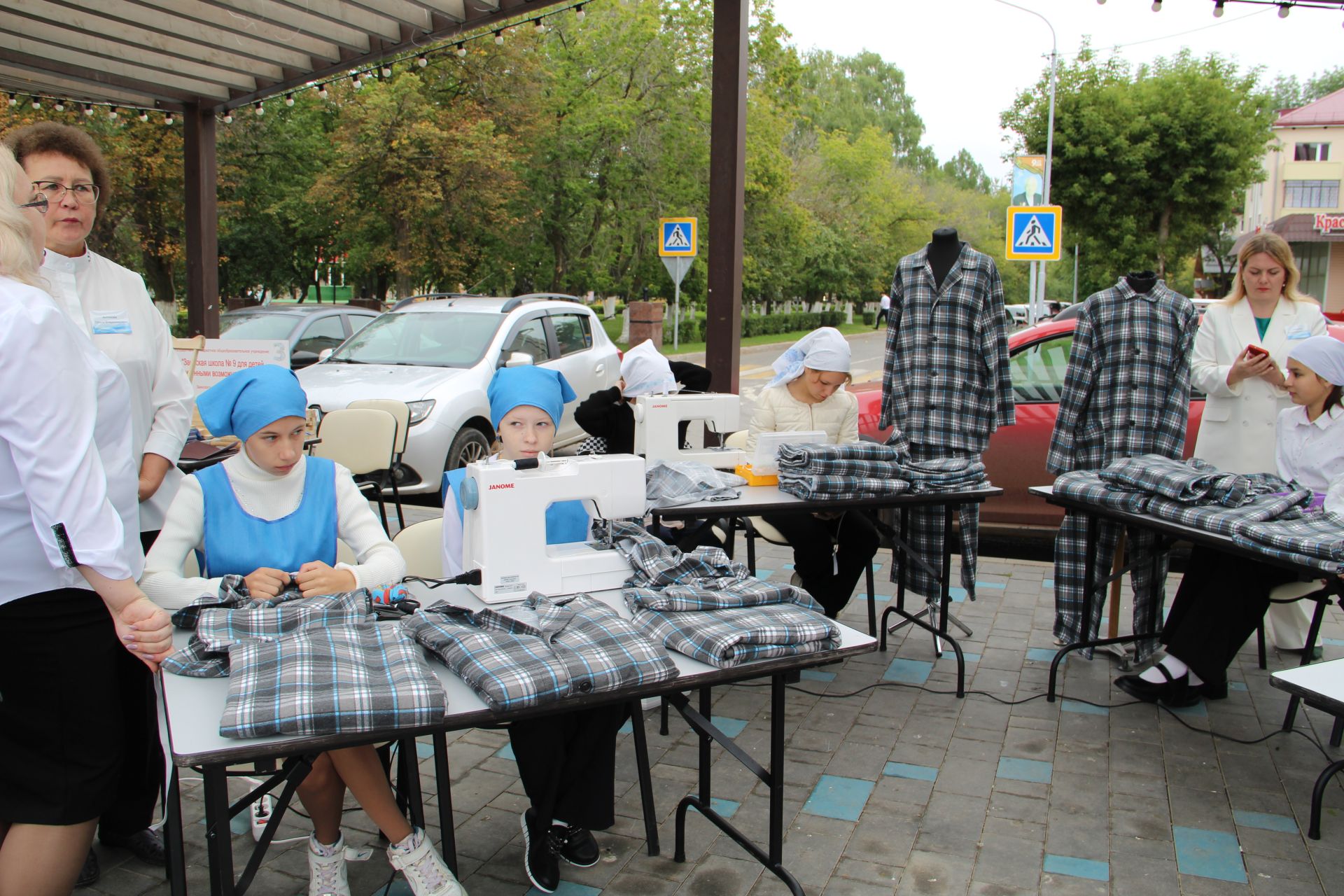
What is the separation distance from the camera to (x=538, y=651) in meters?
2.09

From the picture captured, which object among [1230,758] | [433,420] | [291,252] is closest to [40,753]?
[1230,758]

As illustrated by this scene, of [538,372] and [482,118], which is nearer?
[538,372]

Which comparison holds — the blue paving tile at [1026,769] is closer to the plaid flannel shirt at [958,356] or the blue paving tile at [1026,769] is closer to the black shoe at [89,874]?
the plaid flannel shirt at [958,356]

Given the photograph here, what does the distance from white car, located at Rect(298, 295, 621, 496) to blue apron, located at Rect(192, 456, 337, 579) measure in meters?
3.97

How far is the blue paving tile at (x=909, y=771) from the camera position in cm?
333

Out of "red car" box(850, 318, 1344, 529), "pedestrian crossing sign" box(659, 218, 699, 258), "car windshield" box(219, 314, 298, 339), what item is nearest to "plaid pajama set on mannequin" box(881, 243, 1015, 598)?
"red car" box(850, 318, 1344, 529)

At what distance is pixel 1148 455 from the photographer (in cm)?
396

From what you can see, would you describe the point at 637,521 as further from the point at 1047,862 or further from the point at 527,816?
the point at 1047,862

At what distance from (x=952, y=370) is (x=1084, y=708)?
1.47 meters

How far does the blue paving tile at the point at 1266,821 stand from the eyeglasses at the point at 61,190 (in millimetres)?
3627

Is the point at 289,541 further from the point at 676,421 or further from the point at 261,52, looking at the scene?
the point at 261,52

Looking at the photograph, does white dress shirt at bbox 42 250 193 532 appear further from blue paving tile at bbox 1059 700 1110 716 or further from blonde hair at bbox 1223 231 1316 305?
blonde hair at bbox 1223 231 1316 305

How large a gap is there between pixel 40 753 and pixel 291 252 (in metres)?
27.1

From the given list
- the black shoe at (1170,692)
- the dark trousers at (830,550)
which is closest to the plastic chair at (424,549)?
the dark trousers at (830,550)
